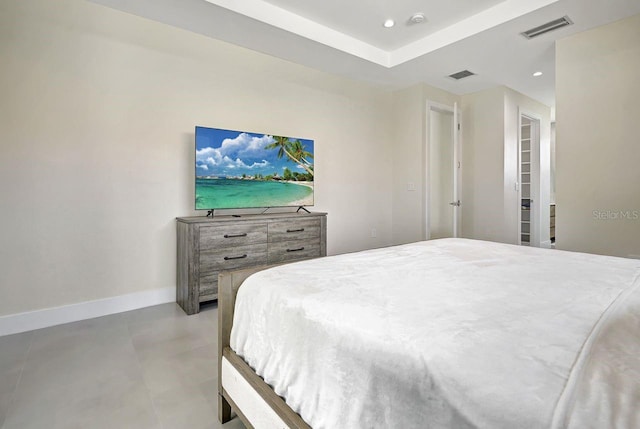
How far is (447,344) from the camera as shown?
2.38 feet

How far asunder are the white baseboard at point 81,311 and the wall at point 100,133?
2.1 inches

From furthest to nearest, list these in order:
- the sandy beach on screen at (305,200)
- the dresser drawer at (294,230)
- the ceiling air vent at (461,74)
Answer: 1. the ceiling air vent at (461,74)
2. the sandy beach on screen at (305,200)
3. the dresser drawer at (294,230)

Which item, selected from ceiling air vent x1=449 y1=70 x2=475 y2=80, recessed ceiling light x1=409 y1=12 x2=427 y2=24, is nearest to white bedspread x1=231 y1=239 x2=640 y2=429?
recessed ceiling light x1=409 y1=12 x2=427 y2=24

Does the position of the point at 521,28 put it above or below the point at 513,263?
above

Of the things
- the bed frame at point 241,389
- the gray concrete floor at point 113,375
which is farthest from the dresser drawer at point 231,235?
the bed frame at point 241,389

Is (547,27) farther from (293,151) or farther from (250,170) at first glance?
(250,170)

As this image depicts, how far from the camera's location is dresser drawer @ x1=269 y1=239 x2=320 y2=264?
3.29 metres

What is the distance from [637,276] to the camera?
1.33 metres

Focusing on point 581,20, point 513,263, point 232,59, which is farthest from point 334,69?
point 513,263

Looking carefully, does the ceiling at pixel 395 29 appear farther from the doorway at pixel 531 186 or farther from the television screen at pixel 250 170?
the doorway at pixel 531 186

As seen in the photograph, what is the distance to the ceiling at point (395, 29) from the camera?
2.77m

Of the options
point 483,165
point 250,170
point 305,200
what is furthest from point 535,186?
point 250,170

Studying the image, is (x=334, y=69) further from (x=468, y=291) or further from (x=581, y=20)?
(x=468, y=291)

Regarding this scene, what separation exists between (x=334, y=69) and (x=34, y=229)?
3.49m
